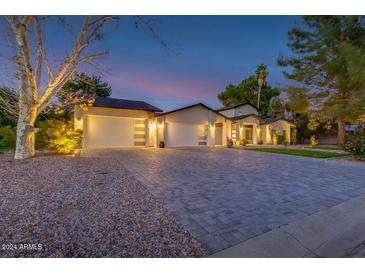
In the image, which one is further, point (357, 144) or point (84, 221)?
point (357, 144)

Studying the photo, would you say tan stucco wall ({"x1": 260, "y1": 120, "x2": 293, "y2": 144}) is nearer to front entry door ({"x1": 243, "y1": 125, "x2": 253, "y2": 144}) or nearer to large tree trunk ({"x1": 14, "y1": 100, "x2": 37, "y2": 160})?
front entry door ({"x1": 243, "y1": 125, "x2": 253, "y2": 144})

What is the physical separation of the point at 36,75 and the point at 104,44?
271cm

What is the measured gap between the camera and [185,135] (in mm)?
16844

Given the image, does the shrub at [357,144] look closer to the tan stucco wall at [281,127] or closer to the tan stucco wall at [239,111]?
the tan stucco wall at [281,127]

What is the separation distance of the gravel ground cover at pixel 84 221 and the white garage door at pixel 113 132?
9884mm

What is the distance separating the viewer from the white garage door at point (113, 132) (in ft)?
45.1

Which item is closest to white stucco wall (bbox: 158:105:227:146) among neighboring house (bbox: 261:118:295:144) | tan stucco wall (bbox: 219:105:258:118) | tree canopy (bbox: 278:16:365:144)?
tan stucco wall (bbox: 219:105:258:118)

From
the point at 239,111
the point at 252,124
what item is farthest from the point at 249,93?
the point at 252,124

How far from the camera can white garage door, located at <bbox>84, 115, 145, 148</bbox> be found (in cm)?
1375

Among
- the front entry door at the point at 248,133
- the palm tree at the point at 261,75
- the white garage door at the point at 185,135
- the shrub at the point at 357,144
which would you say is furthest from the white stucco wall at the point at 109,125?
the palm tree at the point at 261,75

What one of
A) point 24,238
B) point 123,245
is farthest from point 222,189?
point 24,238

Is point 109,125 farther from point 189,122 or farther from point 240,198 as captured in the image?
point 240,198

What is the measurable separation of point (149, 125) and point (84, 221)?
13.4 meters

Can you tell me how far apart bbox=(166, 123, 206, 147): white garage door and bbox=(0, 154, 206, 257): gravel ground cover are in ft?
38.9
